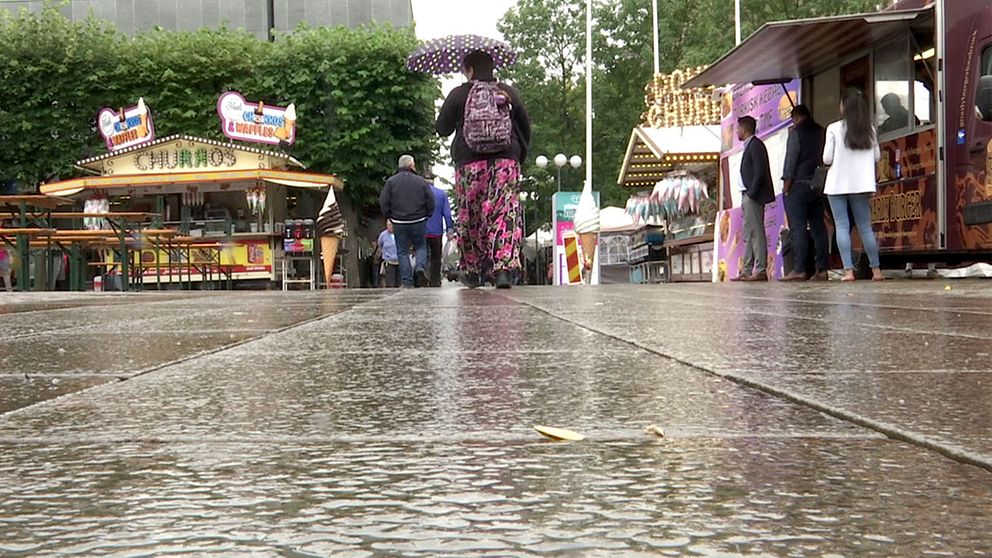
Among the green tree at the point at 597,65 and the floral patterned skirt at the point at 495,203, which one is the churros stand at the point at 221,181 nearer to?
the floral patterned skirt at the point at 495,203

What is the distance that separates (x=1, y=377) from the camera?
6.84 ft

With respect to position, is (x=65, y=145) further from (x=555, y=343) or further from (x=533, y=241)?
(x=555, y=343)

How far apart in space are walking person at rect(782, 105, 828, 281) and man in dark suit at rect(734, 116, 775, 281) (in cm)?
58

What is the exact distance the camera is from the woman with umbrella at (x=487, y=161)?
8125 mm

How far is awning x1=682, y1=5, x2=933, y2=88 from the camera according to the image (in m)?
10.2

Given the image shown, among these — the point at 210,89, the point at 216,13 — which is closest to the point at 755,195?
the point at 210,89

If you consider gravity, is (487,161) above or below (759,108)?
below

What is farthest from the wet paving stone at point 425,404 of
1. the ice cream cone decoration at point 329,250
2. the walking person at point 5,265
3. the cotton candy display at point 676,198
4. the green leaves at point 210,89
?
the green leaves at point 210,89

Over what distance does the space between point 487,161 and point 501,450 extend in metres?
7.43

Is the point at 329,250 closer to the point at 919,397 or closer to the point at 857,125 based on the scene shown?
the point at 857,125

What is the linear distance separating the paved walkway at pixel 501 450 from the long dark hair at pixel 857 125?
22.2 feet

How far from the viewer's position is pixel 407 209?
36.7ft

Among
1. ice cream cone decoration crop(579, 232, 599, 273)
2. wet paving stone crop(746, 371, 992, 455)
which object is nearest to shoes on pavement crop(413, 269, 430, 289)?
ice cream cone decoration crop(579, 232, 599, 273)

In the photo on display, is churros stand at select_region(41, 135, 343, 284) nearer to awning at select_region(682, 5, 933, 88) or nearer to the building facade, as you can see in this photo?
the building facade
